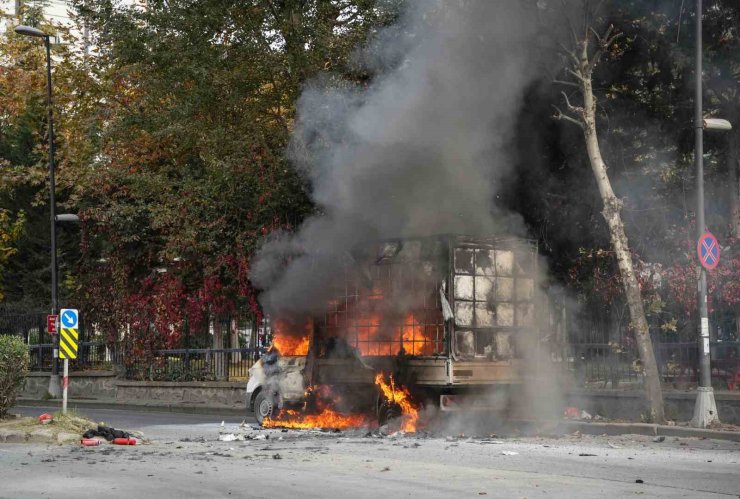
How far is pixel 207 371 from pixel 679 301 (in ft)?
37.4

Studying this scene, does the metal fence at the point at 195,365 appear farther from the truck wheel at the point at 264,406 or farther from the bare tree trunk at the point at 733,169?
the bare tree trunk at the point at 733,169

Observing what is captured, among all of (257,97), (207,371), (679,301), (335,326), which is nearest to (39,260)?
(207,371)

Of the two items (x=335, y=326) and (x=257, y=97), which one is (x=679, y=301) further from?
(x=257, y=97)

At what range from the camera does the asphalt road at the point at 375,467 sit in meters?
8.65

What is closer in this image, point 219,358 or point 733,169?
point 733,169

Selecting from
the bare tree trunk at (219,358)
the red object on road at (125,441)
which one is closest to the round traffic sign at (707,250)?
the red object on road at (125,441)

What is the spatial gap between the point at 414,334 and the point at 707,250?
4396 mm

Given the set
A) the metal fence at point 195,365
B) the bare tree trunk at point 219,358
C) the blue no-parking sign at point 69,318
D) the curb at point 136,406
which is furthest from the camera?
the bare tree trunk at point 219,358

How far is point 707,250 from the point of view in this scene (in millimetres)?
14422

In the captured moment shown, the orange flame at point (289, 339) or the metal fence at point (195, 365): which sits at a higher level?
the orange flame at point (289, 339)

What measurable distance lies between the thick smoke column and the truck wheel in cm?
146

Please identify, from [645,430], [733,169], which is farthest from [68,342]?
[733,169]

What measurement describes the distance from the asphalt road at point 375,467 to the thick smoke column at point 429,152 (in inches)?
133

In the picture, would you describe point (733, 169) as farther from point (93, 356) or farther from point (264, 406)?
point (93, 356)
